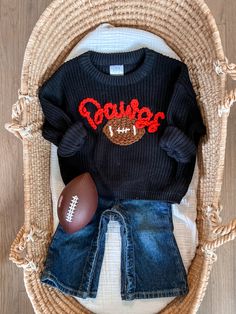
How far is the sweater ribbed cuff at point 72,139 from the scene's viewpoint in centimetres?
112

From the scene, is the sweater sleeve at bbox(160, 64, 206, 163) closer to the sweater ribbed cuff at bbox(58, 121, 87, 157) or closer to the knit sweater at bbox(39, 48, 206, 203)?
the knit sweater at bbox(39, 48, 206, 203)

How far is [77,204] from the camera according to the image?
106 centimetres

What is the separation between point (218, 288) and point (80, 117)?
0.59 m

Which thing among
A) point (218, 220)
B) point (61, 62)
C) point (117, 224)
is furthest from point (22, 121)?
point (218, 220)

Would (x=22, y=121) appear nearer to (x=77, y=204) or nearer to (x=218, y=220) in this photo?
(x=77, y=204)

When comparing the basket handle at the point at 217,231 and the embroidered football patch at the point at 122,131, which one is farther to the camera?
the embroidered football patch at the point at 122,131

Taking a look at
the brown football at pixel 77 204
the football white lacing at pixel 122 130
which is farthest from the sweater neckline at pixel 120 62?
the brown football at pixel 77 204

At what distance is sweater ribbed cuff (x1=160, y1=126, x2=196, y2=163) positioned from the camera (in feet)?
3.59

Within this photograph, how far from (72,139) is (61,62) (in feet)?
0.78

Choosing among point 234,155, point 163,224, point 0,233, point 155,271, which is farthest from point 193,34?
point 0,233

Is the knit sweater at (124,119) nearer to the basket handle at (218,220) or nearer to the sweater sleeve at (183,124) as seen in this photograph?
the sweater sleeve at (183,124)

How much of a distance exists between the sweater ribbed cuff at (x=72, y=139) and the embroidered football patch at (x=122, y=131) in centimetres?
6

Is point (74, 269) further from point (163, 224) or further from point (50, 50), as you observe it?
point (50, 50)

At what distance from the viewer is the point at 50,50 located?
3.90ft
